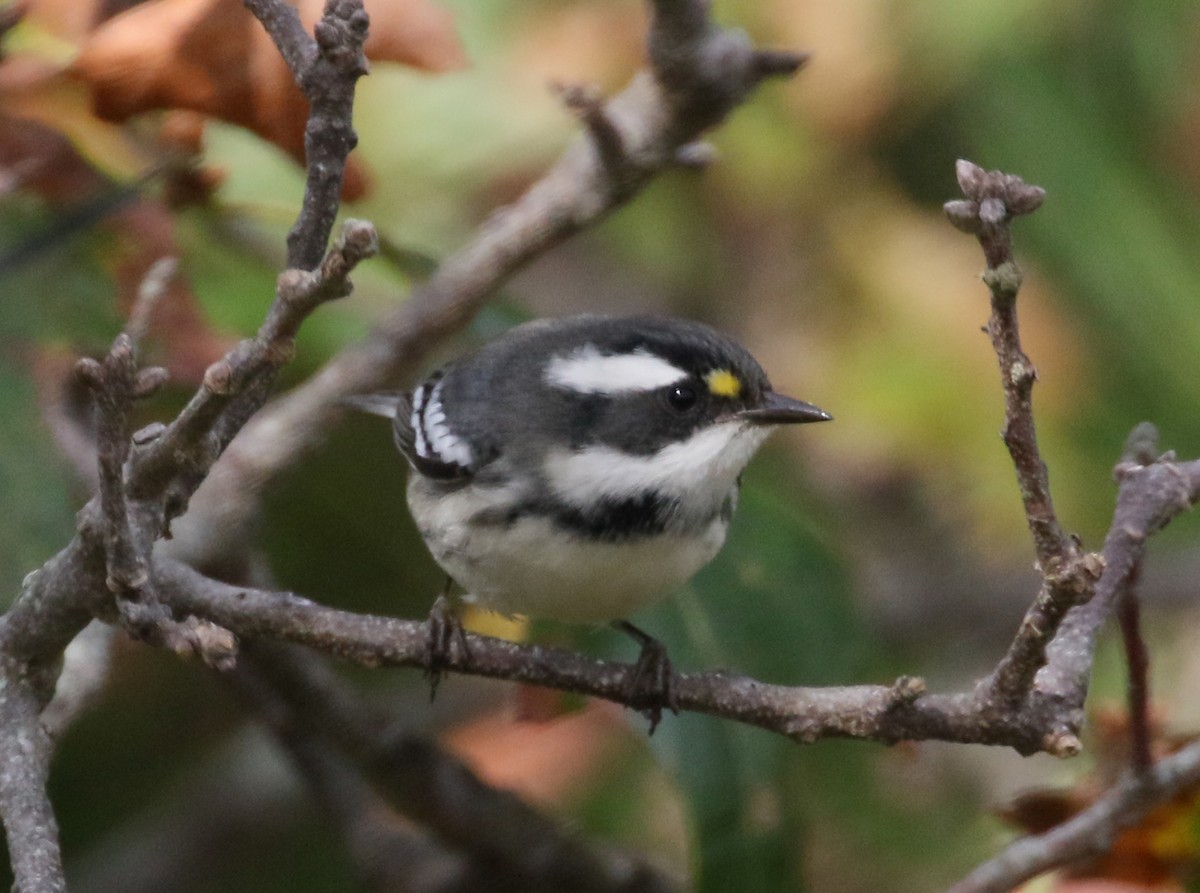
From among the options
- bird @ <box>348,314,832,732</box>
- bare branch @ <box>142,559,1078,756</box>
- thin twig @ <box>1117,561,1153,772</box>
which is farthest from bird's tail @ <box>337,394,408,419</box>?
thin twig @ <box>1117,561,1153,772</box>

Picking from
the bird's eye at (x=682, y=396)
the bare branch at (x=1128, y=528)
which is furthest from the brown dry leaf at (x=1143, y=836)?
the bird's eye at (x=682, y=396)

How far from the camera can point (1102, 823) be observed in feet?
4.81

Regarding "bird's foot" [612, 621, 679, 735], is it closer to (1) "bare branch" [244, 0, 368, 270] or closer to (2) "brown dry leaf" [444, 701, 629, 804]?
(1) "bare branch" [244, 0, 368, 270]

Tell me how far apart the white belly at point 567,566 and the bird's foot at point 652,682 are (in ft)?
0.26

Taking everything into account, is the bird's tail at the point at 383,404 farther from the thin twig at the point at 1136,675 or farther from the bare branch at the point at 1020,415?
the bare branch at the point at 1020,415

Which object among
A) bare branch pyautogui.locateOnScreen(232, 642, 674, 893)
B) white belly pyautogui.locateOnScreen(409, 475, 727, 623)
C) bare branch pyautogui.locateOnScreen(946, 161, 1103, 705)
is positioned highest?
bare branch pyautogui.locateOnScreen(946, 161, 1103, 705)

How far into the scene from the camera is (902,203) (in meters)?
3.46

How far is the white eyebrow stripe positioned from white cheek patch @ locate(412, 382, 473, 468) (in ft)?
0.50

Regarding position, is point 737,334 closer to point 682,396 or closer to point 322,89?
point 682,396

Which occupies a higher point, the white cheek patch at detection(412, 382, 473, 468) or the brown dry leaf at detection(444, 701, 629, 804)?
the white cheek patch at detection(412, 382, 473, 468)

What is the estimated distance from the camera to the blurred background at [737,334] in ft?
6.11

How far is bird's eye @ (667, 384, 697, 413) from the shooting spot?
6.41 ft

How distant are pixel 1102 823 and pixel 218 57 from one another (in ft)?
4.13

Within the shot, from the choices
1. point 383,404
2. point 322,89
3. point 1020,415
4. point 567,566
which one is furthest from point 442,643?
point 383,404
